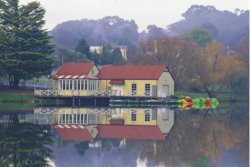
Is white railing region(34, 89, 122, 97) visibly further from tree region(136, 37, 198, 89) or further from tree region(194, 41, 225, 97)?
tree region(194, 41, 225, 97)

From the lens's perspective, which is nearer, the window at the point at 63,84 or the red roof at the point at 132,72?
the window at the point at 63,84

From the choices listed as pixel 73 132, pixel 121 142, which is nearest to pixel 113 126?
pixel 73 132

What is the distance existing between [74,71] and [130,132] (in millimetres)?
34523

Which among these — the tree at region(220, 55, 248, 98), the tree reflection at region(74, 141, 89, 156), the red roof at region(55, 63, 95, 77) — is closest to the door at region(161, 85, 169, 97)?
the red roof at region(55, 63, 95, 77)

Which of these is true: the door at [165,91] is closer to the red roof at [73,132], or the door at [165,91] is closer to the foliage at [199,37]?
the red roof at [73,132]

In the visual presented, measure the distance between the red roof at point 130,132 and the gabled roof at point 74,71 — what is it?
98.9 feet

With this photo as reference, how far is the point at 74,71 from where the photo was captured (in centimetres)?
6712

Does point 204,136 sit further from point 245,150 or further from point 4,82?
point 4,82

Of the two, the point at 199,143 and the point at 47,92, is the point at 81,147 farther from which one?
the point at 47,92

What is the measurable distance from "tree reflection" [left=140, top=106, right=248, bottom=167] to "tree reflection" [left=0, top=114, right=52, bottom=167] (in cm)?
370

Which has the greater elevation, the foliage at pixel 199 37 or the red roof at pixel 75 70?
the foliage at pixel 199 37

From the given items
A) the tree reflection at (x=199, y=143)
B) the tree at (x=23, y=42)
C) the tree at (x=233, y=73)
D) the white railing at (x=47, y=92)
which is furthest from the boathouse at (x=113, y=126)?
the tree at (x=233, y=73)

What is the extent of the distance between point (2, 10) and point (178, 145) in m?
43.3

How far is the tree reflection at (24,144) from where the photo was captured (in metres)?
21.3
